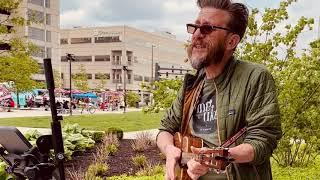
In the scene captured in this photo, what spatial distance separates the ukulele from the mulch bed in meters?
8.48

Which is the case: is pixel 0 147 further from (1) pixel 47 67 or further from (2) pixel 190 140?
(2) pixel 190 140

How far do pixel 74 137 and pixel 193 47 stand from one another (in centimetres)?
1227

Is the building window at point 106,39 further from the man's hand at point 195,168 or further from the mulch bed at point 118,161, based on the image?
the man's hand at point 195,168

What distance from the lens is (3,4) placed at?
1959cm

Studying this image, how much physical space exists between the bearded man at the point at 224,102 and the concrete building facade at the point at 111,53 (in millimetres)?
97410

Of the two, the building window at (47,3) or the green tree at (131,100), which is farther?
the building window at (47,3)

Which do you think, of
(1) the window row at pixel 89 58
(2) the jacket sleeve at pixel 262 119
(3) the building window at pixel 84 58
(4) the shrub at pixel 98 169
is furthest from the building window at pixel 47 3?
(2) the jacket sleeve at pixel 262 119

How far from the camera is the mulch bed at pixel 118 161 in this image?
1176 cm

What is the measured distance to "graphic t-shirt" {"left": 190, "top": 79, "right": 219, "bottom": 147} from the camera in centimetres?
229

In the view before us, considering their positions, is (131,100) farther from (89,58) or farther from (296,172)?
(296,172)

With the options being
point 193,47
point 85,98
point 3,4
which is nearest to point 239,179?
point 193,47

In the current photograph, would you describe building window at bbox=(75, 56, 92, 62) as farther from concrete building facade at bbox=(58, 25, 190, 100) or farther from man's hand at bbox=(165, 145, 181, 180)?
man's hand at bbox=(165, 145, 181, 180)

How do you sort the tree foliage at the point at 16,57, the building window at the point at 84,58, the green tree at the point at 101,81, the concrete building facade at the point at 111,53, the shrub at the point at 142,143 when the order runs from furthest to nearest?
the building window at the point at 84,58 → the concrete building facade at the point at 111,53 → the green tree at the point at 101,81 → the tree foliage at the point at 16,57 → the shrub at the point at 142,143

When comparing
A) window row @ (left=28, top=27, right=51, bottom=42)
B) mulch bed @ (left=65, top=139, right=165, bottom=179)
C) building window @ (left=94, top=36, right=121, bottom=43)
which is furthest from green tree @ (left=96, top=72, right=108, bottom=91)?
mulch bed @ (left=65, top=139, right=165, bottom=179)
